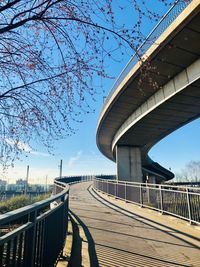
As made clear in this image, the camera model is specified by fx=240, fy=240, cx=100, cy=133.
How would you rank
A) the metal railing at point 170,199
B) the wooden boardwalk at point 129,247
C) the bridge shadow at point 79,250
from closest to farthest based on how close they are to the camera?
the bridge shadow at point 79,250
the wooden boardwalk at point 129,247
the metal railing at point 170,199

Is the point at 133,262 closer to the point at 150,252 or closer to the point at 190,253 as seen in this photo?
the point at 150,252

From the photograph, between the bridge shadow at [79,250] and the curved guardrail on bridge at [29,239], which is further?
the bridge shadow at [79,250]

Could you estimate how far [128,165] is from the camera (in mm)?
29141

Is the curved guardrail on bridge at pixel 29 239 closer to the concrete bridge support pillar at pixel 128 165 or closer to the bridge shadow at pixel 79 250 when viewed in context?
the bridge shadow at pixel 79 250

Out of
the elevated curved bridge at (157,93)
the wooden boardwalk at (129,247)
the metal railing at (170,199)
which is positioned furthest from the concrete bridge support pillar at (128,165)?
the wooden boardwalk at (129,247)

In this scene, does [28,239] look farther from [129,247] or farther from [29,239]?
[129,247]

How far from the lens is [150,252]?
5.41m

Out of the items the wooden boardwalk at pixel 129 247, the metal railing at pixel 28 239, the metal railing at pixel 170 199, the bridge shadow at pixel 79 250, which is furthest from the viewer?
the metal railing at pixel 170 199

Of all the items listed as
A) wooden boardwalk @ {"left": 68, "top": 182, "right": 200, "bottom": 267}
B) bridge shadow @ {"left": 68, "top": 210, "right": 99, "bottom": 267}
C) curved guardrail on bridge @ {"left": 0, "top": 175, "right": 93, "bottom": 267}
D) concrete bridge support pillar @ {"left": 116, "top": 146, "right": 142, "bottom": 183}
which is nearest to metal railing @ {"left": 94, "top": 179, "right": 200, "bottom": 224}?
wooden boardwalk @ {"left": 68, "top": 182, "right": 200, "bottom": 267}

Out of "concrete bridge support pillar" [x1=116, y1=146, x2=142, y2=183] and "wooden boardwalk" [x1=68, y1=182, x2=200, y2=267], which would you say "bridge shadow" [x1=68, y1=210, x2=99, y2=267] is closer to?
"wooden boardwalk" [x1=68, y1=182, x2=200, y2=267]

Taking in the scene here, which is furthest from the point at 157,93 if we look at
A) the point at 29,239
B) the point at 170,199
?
the point at 29,239

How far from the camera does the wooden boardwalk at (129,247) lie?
15.7ft

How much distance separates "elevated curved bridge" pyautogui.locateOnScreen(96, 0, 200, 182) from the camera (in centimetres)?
995

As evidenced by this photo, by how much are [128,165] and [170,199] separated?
1893 centimetres
